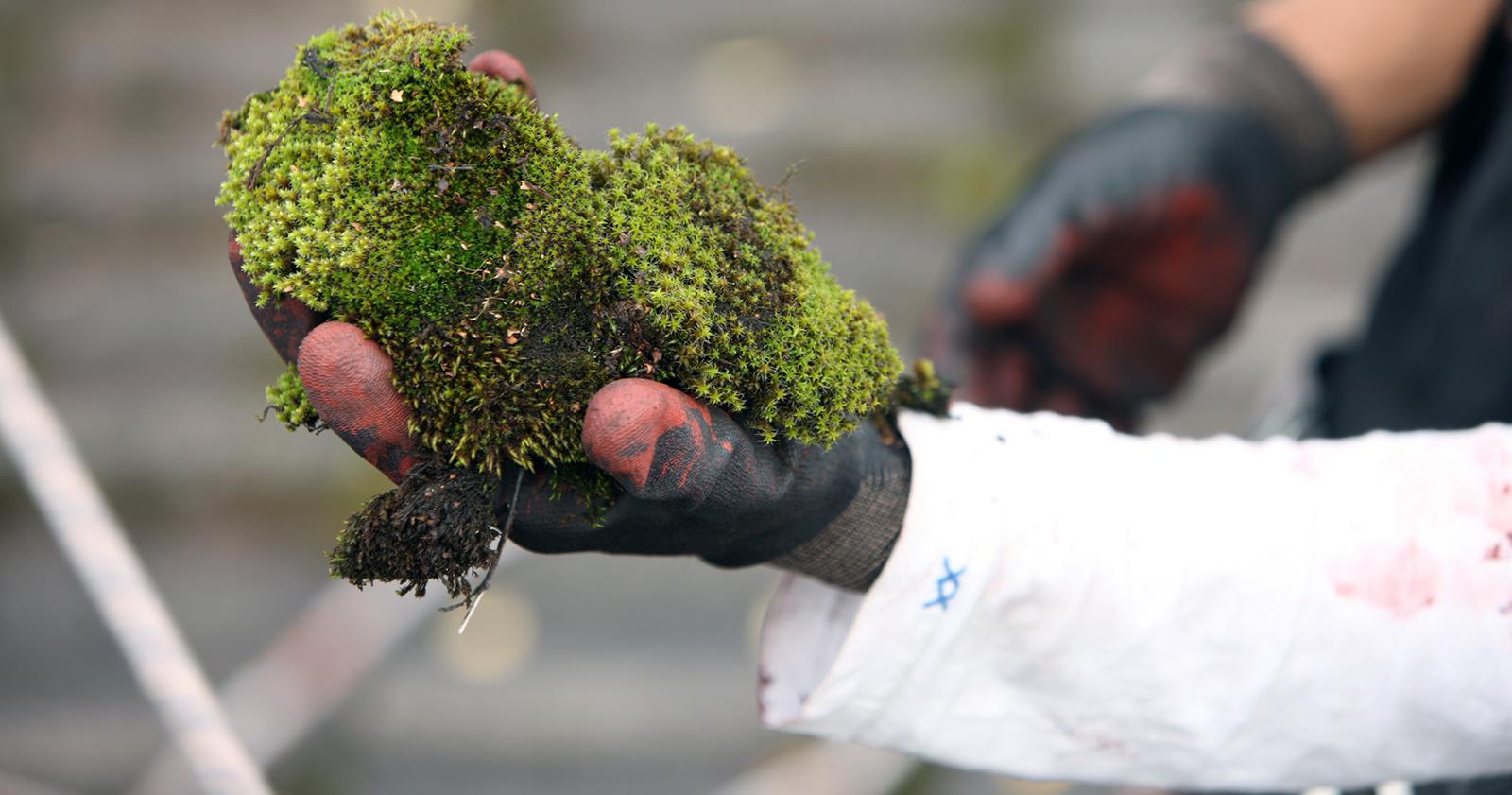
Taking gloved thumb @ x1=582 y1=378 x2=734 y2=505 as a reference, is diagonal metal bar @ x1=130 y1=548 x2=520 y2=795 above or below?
above

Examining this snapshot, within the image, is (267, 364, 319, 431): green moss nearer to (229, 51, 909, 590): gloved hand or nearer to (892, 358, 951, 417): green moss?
(229, 51, 909, 590): gloved hand

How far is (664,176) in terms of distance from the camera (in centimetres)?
71

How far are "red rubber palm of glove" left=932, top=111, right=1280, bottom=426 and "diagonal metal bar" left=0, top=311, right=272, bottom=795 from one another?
105cm

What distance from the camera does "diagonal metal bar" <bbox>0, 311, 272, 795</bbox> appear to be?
122 centimetres

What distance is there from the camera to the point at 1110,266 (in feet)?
4.81

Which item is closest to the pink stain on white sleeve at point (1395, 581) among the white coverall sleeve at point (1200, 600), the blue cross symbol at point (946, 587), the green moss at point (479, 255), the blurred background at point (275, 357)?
the white coverall sleeve at point (1200, 600)

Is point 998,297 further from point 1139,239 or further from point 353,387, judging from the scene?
point 353,387

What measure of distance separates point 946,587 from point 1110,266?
2.79ft

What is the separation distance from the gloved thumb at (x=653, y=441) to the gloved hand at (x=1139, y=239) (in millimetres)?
808

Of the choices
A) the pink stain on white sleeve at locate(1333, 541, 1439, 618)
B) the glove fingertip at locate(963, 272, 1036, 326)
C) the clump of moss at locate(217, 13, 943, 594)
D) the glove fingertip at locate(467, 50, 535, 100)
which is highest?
the glove fingertip at locate(963, 272, 1036, 326)

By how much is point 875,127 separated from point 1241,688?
78.8 inches

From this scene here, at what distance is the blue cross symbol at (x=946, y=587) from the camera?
0.77 m

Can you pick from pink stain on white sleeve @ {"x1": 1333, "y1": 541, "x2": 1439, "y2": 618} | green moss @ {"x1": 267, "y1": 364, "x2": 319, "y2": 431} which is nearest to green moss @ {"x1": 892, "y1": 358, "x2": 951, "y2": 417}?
pink stain on white sleeve @ {"x1": 1333, "y1": 541, "x2": 1439, "y2": 618}

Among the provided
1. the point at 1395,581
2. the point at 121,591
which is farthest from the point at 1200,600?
the point at 121,591
